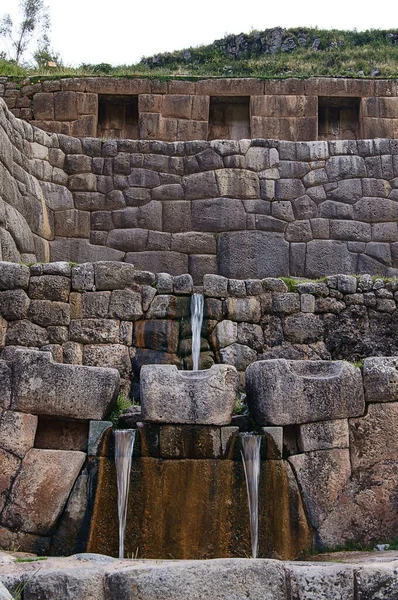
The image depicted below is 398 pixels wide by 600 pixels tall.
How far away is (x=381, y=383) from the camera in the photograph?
6.82 meters

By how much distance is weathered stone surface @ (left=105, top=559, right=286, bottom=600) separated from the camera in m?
4.86

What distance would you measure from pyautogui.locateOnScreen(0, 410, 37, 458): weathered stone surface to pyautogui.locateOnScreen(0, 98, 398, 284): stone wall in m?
5.34

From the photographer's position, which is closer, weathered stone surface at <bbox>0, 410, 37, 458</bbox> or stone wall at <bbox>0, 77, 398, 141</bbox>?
weathered stone surface at <bbox>0, 410, 37, 458</bbox>

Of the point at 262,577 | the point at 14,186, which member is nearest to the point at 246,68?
the point at 14,186

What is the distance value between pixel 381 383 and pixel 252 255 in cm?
524

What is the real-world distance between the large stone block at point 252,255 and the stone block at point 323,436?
16.8 ft

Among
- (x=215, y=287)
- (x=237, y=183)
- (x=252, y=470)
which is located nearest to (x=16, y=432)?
(x=252, y=470)

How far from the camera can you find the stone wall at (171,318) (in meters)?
8.93

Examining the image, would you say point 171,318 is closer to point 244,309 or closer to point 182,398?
point 244,309

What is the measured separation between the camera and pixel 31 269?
9.06 metres

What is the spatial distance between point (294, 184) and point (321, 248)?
102 cm

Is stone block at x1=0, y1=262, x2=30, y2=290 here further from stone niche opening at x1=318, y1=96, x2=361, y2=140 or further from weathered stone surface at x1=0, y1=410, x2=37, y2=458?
stone niche opening at x1=318, y1=96, x2=361, y2=140

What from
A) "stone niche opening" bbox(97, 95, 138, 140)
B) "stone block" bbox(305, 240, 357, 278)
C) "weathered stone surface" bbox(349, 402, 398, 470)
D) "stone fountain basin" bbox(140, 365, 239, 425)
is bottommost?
"weathered stone surface" bbox(349, 402, 398, 470)

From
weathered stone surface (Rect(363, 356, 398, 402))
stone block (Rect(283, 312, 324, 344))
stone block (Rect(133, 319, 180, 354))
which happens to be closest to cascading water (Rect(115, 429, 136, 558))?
weathered stone surface (Rect(363, 356, 398, 402))
